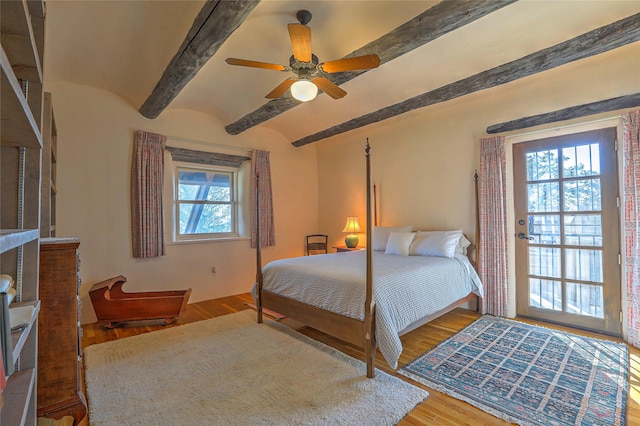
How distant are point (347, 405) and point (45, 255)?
192cm

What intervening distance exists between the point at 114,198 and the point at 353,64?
3280mm

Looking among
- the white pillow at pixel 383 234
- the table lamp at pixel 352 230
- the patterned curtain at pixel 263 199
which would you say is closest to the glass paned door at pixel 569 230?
the white pillow at pixel 383 234

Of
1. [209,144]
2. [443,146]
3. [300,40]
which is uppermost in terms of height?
[300,40]

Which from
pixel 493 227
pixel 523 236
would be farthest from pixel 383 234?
pixel 523 236

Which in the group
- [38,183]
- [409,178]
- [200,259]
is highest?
[409,178]

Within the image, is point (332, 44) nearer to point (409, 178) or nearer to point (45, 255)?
point (409, 178)

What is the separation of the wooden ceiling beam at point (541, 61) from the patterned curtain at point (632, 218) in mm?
780

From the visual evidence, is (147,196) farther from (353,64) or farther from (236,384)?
(353,64)

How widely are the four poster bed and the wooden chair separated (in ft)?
6.97

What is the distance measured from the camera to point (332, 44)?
2.65 metres

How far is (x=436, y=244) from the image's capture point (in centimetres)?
350

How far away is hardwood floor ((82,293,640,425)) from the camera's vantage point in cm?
173

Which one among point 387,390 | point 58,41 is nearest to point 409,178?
point 387,390

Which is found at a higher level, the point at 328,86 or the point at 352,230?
the point at 328,86
